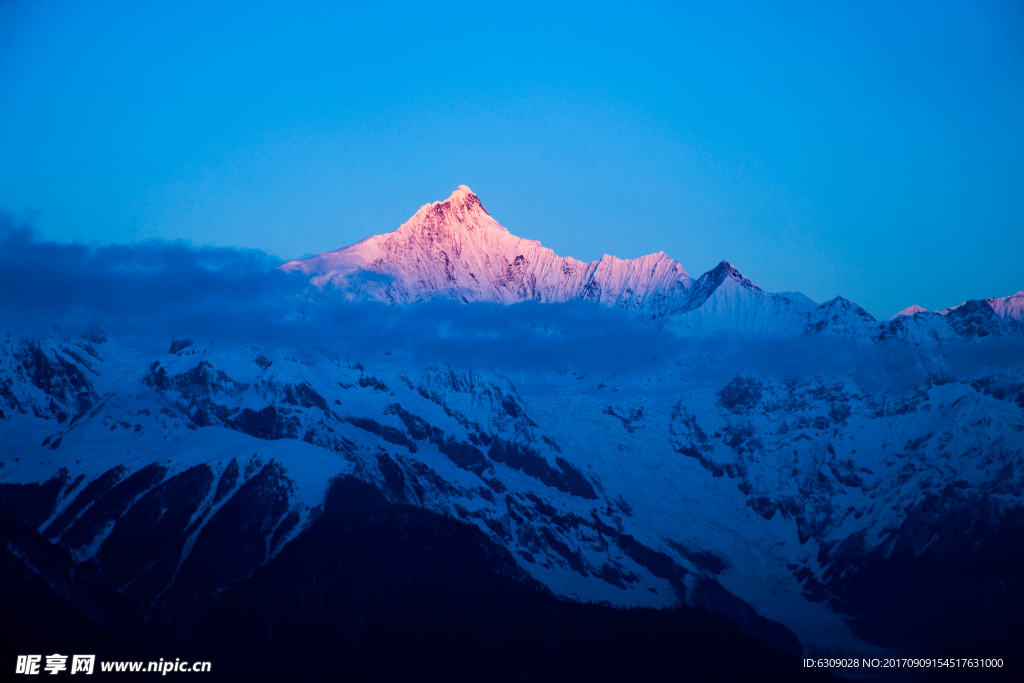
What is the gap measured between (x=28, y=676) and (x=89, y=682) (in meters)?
9.33

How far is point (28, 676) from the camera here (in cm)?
19625

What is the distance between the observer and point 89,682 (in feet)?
656
